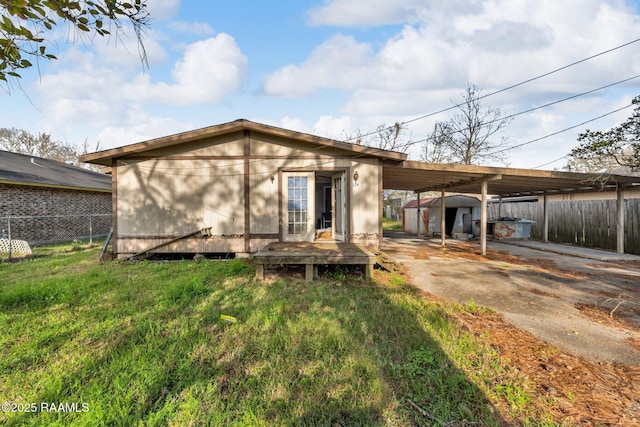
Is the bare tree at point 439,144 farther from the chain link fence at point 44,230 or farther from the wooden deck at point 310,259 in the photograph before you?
the chain link fence at point 44,230

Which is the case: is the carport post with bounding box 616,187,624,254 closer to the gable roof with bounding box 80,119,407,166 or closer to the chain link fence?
the gable roof with bounding box 80,119,407,166

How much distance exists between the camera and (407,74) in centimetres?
1565

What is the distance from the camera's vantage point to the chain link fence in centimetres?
874

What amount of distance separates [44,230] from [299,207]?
36.1ft

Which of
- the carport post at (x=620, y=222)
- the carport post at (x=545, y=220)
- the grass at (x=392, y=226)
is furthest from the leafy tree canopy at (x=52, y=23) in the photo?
the grass at (x=392, y=226)

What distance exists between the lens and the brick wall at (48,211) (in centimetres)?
1009

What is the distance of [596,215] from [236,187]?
13.5 m

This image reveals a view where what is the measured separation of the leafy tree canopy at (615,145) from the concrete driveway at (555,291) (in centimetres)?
285

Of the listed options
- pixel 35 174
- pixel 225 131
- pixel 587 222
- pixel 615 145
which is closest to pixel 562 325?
pixel 225 131

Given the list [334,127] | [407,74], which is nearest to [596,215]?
[407,74]

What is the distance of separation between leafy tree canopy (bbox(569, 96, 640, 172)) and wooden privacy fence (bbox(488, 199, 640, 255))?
2281 mm

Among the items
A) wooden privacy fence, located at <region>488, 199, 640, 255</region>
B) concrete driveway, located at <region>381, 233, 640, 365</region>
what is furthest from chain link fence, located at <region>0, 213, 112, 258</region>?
wooden privacy fence, located at <region>488, 199, 640, 255</region>

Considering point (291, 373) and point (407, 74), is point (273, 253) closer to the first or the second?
point (291, 373)

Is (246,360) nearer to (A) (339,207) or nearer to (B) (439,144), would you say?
(A) (339,207)
